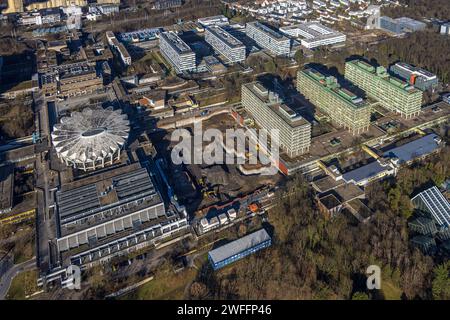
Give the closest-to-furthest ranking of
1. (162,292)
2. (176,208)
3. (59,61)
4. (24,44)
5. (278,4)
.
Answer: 1. (162,292)
2. (176,208)
3. (59,61)
4. (24,44)
5. (278,4)

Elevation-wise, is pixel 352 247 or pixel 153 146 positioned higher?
pixel 153 146

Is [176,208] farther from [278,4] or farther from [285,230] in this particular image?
[278,4]

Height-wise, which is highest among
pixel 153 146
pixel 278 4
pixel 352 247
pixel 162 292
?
pixel 278 4

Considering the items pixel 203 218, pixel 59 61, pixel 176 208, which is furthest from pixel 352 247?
pixel 59 61

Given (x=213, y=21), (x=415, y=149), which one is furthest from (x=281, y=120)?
(x=213, y=21)

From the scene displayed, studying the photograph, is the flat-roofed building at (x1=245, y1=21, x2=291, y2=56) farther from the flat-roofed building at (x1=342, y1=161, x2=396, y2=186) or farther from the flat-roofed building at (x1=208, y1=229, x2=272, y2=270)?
the flat-roofed building at (x1=208, y1=229, x2=272, y2=270)

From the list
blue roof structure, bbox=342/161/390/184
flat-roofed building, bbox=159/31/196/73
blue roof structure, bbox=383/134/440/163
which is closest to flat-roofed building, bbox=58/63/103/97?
flat-roofed building, bbox=159/31/196/73

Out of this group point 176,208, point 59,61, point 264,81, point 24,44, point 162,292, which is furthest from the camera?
point 24,44
